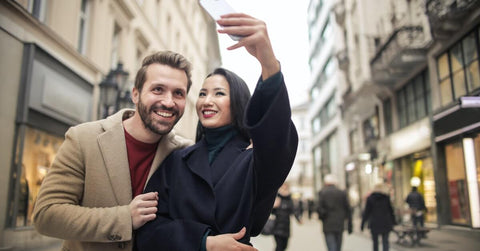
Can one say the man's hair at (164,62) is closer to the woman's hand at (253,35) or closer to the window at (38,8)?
the woman's hand at (253,35)

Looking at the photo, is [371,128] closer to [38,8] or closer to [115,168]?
[38,8]

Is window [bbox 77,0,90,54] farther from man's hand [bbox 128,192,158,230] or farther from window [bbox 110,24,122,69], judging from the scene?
man's hand [bbox 128,192,158,230]

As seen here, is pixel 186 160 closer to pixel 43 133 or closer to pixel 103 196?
pixel 103 196

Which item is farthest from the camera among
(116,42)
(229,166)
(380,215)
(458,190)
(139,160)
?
(116,42)

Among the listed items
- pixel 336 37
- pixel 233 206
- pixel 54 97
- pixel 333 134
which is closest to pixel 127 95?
pixel 54 97

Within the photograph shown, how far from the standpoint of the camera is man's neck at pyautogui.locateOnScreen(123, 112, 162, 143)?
2055 millimetres

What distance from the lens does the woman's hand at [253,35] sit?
1.32 metres

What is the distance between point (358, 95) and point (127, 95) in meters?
12.9

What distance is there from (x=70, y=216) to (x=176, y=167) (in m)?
0.51

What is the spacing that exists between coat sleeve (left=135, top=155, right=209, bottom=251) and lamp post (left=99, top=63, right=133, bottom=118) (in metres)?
5.87

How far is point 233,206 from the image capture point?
161 centimetres

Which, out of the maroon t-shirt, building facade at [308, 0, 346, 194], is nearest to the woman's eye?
the maroon t-shirt

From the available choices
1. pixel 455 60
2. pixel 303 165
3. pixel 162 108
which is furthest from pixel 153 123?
pixel 303 165

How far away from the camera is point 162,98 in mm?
1896
